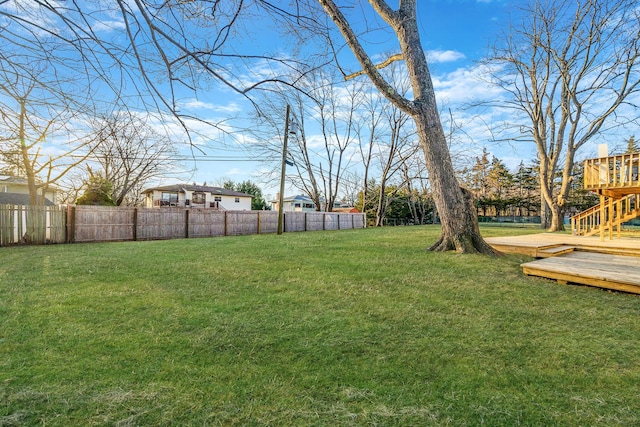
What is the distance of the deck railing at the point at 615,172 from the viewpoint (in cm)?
631

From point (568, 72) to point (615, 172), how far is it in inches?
267

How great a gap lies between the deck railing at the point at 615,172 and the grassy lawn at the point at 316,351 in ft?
15.1

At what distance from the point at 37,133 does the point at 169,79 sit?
1.13 m

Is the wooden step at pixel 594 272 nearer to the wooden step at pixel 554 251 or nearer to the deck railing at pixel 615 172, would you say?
the wooden step at pixel 554 251

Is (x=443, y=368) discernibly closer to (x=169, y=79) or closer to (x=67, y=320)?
(x=169, y=79)

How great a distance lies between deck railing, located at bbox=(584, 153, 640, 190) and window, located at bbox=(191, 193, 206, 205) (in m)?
28.9

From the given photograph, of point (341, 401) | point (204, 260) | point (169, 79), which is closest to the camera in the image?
point (341, 401)

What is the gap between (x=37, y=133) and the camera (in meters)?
2.20

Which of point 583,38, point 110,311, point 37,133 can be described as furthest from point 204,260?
point 583,38

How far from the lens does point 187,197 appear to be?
96.3 ft

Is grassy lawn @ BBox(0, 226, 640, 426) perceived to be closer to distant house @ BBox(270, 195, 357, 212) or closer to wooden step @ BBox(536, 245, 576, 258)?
wooden step @ BBox(536, 245, 576, 258)

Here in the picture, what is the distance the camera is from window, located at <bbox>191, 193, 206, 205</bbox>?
2948cm

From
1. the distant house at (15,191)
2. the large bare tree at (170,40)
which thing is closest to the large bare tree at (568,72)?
the large bare tree at (170,40)

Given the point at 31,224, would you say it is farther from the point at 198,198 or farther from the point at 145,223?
the point at 198,198
